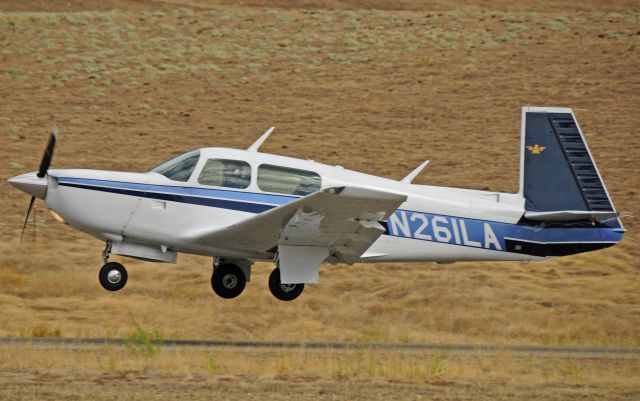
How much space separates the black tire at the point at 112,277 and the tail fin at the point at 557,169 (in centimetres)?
610

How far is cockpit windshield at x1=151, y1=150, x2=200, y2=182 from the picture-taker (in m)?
15.5

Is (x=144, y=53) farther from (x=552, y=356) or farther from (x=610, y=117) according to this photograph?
(x=552, y=356)

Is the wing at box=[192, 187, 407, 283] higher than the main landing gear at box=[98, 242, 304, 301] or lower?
higher

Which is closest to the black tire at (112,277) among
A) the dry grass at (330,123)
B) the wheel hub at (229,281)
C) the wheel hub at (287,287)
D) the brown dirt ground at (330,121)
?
the wheel hub at (229,281)

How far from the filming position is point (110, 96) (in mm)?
36312

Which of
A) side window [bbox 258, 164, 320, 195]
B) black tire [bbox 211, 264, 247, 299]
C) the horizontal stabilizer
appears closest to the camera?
side window [bbox 258, 164, 320, 195]

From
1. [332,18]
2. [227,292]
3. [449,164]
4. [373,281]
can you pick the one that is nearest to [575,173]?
[227,292]

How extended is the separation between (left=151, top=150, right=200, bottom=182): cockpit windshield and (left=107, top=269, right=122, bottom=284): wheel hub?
5.04 ft

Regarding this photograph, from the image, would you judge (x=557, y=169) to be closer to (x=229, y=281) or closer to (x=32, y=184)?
(x=229, y=281)

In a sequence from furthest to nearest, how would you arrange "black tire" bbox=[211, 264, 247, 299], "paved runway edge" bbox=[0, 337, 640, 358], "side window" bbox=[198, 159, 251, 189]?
"paved runway edge" bbox=[0, 337, 640, 358] → "black tire" bbox=[211, 264, 247, 299] → "side window" bbox=[198, 159, 251, 189]

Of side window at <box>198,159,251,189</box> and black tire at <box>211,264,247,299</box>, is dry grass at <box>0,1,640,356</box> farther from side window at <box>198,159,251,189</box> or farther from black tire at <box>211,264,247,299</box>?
side window at <box>198,159,251,189</box>

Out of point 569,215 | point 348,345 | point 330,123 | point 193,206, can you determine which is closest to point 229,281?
point 193,206

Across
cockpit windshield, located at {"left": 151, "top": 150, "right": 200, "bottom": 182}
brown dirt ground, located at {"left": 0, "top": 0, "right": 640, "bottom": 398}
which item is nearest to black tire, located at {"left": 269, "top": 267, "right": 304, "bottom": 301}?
cockpit windshield, located at {"left": 151, "top": 150, "right": 200, "bottom": 182}

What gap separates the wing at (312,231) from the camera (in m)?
13.9
